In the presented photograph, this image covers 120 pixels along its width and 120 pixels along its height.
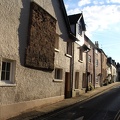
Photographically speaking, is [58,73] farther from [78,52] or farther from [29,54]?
[29,54]

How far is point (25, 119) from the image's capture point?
1034cm

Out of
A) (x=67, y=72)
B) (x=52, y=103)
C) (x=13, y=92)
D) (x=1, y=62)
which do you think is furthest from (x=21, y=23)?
(x=67, y=72)

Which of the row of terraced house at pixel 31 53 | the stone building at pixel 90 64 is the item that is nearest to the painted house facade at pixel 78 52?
the row of terraced house at pixel 31 53

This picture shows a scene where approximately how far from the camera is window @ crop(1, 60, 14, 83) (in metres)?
10.9

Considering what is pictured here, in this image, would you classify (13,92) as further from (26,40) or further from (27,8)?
(27,8)

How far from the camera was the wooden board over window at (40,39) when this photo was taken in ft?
42.1

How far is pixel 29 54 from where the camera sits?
1259 centimetres

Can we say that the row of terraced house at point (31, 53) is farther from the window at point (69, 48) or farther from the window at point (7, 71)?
the window at point (69, 48)

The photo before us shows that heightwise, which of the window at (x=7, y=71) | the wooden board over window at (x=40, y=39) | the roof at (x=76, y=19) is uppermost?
the roof at (x=76, y=19)

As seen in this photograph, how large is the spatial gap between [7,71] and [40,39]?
3588mm

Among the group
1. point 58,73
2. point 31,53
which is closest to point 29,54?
point 31,53

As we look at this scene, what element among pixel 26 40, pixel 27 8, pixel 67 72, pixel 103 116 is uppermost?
pixel 27 8

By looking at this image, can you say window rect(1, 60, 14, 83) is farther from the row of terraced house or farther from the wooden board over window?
the wooden board over window

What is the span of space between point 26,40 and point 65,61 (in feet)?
22.9
